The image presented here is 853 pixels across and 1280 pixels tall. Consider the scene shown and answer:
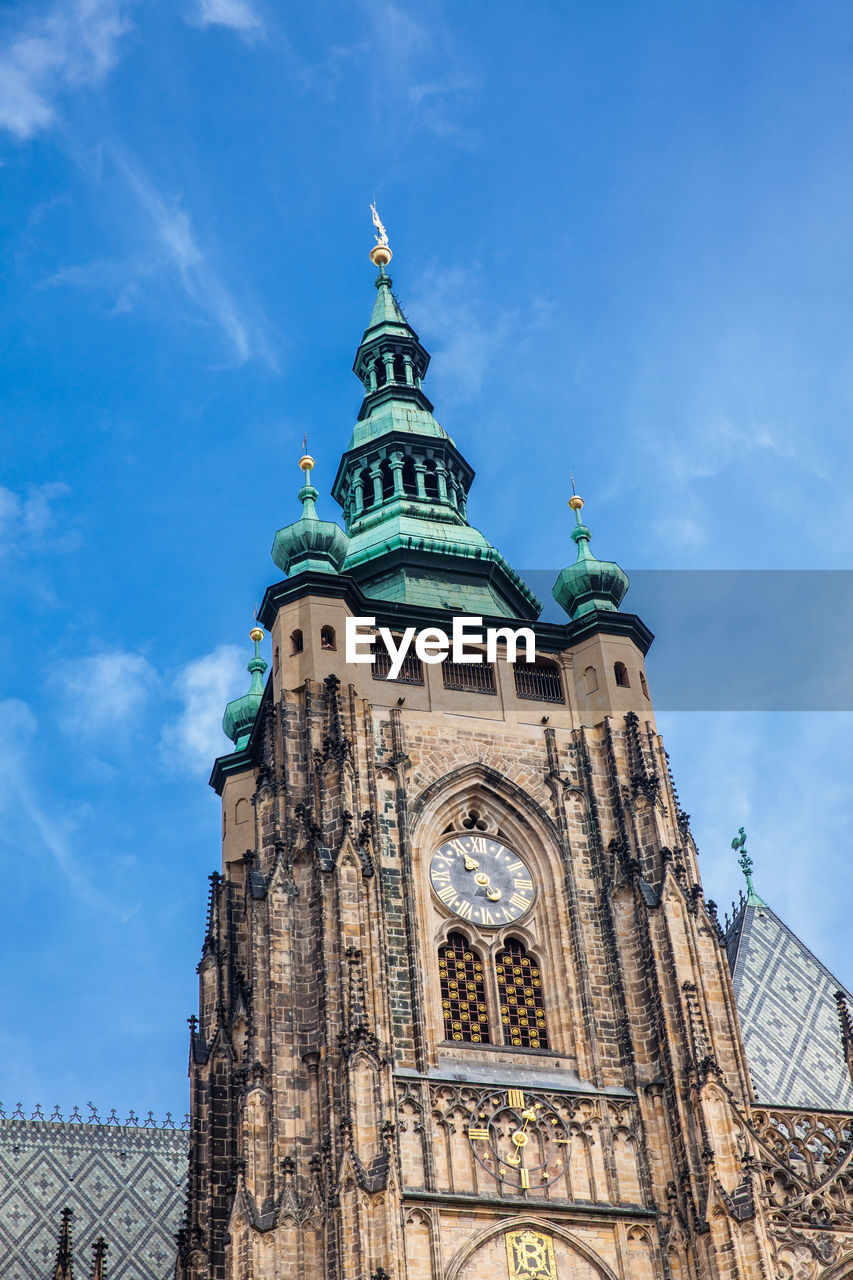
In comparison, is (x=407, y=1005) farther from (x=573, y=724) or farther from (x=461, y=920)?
(x=573, y=724)

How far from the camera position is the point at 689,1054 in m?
35.7

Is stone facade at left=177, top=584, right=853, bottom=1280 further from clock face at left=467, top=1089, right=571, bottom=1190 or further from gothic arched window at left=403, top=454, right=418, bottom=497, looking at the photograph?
gothic arched window at left=403, top=454, right=418, bottom=497

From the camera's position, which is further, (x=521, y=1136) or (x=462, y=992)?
(x=462, y=992)

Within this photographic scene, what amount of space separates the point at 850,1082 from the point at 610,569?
11.5 meters

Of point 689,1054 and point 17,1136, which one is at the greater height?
point 17,1136

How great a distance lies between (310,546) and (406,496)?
6.35 meters

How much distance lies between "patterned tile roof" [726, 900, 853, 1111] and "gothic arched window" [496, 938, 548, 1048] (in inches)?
208

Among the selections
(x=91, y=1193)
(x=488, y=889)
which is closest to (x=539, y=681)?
(x=488, y=889)

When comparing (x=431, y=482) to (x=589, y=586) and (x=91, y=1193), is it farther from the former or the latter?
(x=91, y=1193)

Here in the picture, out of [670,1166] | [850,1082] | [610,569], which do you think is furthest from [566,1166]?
[610,569]

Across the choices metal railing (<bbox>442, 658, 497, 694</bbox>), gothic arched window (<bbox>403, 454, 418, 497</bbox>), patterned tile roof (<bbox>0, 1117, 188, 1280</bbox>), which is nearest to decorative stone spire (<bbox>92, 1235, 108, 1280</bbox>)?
patterned tile roof (<bbox>0, 1117, 188, 1280</bbox>)

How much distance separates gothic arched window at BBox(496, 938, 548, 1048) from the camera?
121 feet

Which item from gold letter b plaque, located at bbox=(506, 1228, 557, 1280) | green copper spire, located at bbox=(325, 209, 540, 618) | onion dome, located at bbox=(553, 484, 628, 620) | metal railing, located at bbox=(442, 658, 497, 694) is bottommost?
gold letter b plaque, located at bbox=(506, 1228, 557, 1280)

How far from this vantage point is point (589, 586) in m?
43.7
